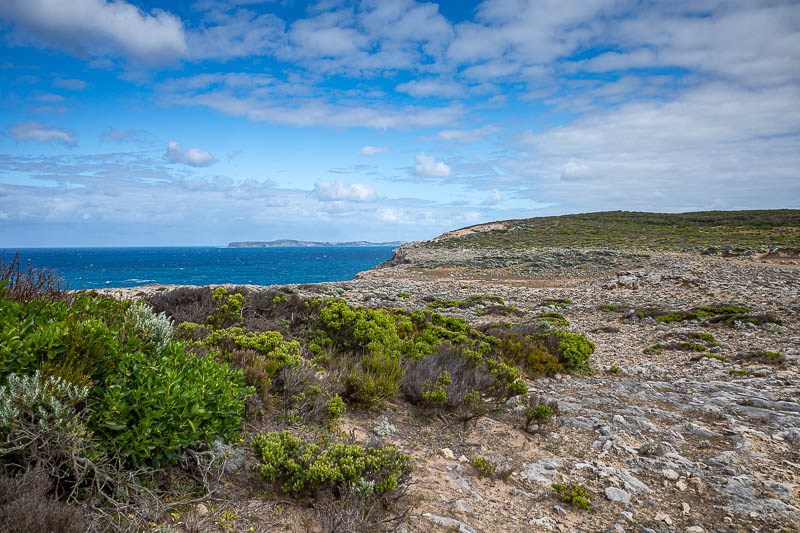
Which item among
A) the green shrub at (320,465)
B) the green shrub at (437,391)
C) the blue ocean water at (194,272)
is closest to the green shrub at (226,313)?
the blue ocean water at (194,272)

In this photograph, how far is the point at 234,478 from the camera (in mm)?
3424

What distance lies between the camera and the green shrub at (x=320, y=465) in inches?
130

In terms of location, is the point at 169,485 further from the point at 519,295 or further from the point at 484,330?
the point at 519,295

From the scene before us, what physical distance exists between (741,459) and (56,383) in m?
6.71

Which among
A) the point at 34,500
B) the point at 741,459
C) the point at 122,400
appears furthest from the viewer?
the point at 741,459

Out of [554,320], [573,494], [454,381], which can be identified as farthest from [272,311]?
[554,320]

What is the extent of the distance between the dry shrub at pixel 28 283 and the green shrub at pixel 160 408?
2.92 m

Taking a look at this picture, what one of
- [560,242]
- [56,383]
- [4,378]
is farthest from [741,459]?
[560,242]

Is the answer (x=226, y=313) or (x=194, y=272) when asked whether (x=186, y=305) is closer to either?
(x=226, y=313)

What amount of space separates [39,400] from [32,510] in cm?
73

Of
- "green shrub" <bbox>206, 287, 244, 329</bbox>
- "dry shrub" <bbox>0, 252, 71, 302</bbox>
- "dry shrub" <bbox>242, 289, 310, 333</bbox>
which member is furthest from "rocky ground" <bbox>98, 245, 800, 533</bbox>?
"dry shrub" <bbox>0, 252, 71, 302</bbox>

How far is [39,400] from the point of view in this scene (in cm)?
259

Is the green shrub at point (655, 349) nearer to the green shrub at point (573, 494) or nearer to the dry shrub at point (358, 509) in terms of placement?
the green shrub at point (573, 494)

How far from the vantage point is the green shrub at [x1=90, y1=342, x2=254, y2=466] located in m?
2.83
